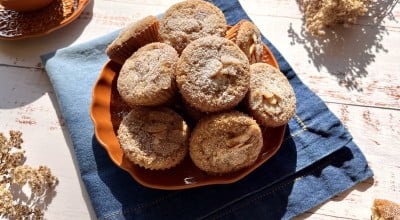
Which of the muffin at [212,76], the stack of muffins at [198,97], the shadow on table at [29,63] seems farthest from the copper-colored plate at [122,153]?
the shadow on table at [29,63]

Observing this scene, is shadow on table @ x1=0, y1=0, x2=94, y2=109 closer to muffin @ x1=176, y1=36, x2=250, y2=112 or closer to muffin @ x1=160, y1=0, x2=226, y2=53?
muffin @ x1=160, y1=0, x2=226, y2=53

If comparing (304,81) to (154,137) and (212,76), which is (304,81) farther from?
(154,137)

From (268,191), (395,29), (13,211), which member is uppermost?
(395,29)

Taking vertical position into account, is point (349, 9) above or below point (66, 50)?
above

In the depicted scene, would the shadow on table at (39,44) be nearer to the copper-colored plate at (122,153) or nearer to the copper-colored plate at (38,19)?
the copper-colored plate at (38,19)

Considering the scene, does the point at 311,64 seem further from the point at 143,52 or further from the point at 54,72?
the point at 54,72

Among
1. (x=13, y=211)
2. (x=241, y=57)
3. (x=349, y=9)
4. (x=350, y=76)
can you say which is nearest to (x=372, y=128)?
(x=350, y=76)

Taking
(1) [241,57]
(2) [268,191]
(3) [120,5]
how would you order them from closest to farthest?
(1) [241,57], (2) [268,191], (3) [120,5]
